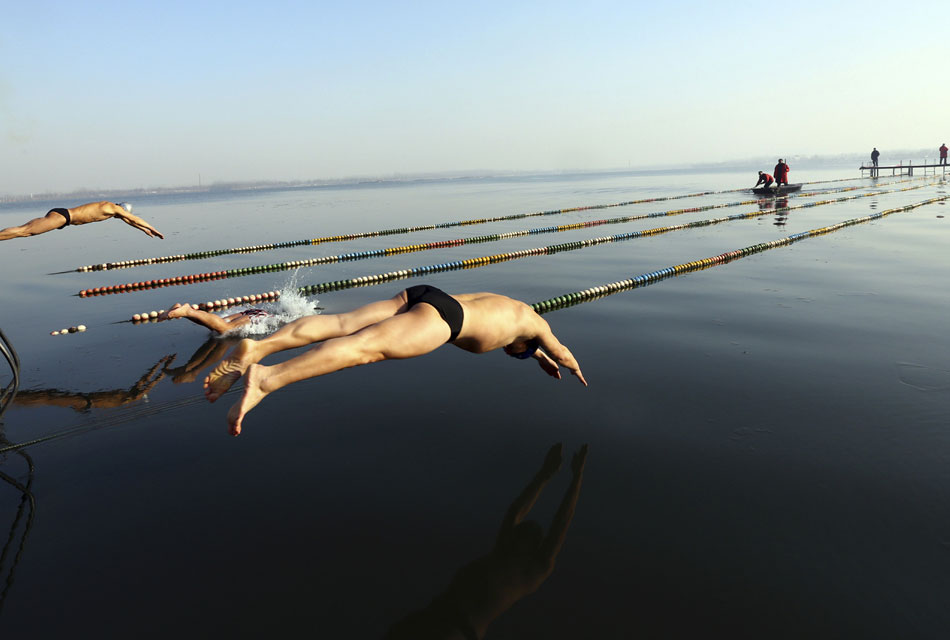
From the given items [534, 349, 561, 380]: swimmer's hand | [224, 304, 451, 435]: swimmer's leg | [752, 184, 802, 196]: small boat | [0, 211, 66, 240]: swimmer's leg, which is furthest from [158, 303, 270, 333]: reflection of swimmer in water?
[752, 184, 802, 196]: small boat

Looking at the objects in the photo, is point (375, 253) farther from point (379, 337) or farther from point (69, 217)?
point (379, 337)

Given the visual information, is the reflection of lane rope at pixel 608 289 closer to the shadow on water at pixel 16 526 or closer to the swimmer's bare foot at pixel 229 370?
the shadow on water at pixel 16 526

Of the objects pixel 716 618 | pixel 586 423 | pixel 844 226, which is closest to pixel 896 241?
pixel 844 226

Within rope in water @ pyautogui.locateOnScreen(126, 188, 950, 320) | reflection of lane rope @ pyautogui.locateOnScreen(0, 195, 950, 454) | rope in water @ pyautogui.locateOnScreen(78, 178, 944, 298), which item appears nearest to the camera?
reflection of lane rope @ pyautogui.locateOnScreen(0, 195, 950, 454)

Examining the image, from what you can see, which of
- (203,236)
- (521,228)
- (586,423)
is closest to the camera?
(586,423)

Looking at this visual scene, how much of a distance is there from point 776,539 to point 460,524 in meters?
2.02

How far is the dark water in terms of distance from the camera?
309 centimetres

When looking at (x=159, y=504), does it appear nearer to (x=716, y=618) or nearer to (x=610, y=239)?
(x=716, y=618)

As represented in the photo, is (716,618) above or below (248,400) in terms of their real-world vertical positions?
below

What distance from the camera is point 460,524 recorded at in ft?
12.3

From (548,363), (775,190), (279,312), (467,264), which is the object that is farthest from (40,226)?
(775,190)

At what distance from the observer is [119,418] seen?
232 inches

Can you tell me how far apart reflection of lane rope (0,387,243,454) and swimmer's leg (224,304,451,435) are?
106 inches

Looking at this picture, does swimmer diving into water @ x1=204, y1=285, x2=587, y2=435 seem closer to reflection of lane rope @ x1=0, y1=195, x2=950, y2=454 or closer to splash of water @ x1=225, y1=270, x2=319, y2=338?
reflection of lane rope @ x1=0, y1=195, x2=950, y2=454
